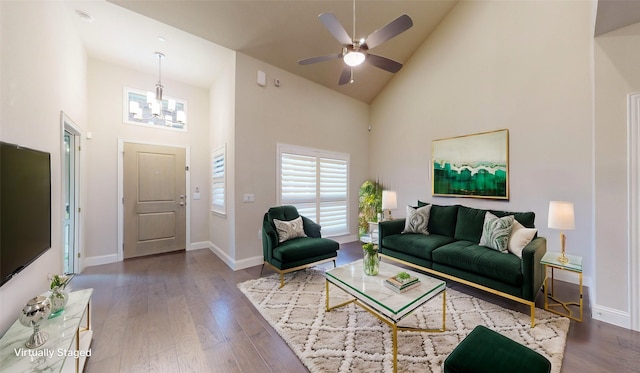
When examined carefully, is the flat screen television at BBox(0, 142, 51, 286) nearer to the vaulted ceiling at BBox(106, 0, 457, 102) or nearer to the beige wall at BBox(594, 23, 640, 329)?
the vaulted ceiling at BBox(106, 0, 457, 102)

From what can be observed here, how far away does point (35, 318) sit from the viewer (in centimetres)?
146

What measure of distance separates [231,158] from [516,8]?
15.6 feet

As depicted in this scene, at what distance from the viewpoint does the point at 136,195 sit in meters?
4.27

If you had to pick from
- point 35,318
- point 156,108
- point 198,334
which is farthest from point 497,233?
point 156,108

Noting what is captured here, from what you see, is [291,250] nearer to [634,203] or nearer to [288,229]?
[288,229]

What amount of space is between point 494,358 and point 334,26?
8.65 feet

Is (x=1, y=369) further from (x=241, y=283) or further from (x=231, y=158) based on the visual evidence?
Result: (x=231, y=158)

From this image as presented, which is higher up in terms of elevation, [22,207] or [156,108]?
[156,108]

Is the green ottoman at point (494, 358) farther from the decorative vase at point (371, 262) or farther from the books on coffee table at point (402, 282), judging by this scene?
the decorative vase at point (371, 262)

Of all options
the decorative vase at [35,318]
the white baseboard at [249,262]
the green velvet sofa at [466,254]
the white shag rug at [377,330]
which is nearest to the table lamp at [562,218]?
the green velvet sofa at [466,254]

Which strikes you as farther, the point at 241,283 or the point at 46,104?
the point at 241,283

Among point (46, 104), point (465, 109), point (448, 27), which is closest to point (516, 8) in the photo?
point (448, 27)

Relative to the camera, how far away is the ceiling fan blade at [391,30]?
6.59 ft

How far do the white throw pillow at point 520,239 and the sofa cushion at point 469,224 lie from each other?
504mm
